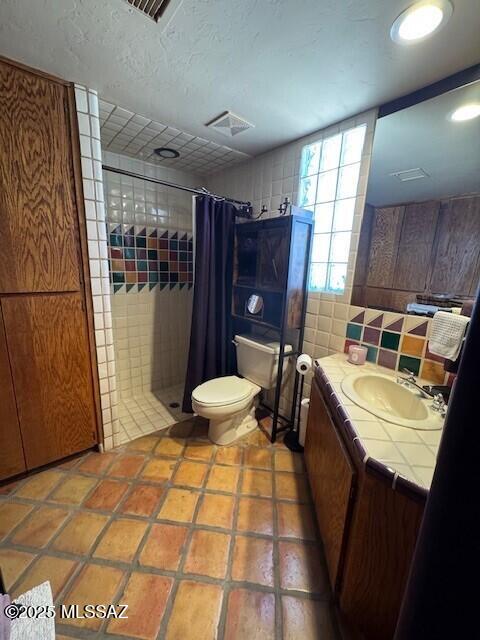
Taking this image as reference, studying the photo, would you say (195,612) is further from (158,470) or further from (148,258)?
(148,258)

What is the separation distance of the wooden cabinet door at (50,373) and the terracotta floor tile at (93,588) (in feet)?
2.39

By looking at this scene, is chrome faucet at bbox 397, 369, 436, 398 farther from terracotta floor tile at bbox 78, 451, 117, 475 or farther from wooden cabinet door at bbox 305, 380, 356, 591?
terracotta floor tile at bbox 78, 451, 117, 475

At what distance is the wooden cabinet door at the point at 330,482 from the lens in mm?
882

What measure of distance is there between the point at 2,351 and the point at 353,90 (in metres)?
2.21

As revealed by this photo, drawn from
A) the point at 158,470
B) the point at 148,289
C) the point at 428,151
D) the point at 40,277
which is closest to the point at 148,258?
the point at 148,289

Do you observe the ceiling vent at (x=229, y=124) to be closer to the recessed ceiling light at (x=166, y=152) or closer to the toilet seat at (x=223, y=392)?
the recessed ceiling light at (x=166, y=152)

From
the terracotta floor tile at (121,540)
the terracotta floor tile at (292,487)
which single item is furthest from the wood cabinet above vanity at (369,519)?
the terracotta floor tile at (121,540)

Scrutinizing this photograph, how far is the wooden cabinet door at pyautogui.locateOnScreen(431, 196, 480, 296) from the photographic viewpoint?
3.69 feet

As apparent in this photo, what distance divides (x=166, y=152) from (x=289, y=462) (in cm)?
253

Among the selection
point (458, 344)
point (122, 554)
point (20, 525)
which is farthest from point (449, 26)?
point (20, 525)

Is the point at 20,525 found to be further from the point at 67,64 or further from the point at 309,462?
the point at 67,64

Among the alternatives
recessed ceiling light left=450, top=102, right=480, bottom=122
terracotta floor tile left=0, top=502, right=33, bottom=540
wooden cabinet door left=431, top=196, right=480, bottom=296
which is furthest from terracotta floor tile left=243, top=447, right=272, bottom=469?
recessed ceiling light left=450, top=102, right=480, bottom=122

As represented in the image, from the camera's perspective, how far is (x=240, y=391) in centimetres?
178

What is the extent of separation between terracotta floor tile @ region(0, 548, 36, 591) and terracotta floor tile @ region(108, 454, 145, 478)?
0.47m
